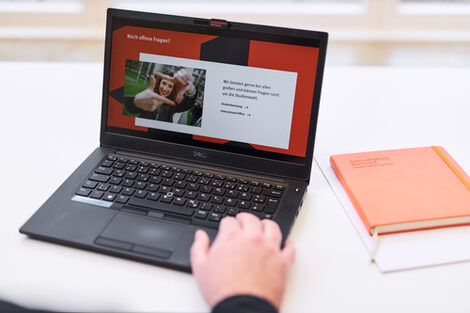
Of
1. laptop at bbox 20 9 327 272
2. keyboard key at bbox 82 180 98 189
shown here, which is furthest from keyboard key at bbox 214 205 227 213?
keyboard key at bbox 82 180 98 189

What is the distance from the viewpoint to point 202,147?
920mm

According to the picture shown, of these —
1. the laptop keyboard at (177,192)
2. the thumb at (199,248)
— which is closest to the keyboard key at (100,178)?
the laptop keyboard at (177,192)

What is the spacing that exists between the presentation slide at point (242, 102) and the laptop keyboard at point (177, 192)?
78 mm

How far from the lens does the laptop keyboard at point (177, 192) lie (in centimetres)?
79

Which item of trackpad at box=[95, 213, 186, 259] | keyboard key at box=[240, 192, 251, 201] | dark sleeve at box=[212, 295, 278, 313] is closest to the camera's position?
dark sleeve at box=[212, 295, 278, 313]

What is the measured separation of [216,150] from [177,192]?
0.12 m

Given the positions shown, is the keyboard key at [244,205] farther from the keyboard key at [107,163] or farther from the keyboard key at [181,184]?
the keyboard key at [107,163]

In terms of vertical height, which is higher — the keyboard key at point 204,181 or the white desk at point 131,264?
the keyboard key at point 204,181

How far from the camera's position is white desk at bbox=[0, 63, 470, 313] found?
67cm

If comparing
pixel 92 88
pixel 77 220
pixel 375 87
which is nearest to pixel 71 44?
pixel 92 88

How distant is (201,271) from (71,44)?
87.2 inches

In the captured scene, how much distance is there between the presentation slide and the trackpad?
0.71ft

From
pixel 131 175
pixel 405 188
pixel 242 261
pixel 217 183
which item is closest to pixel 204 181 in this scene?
pixel 217 183

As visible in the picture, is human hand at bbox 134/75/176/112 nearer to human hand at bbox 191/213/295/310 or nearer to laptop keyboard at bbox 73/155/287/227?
laptop keyboard at bbox 73/155/287/227
